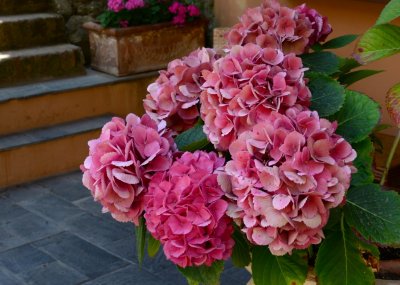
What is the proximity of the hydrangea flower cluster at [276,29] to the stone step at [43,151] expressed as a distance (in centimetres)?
277

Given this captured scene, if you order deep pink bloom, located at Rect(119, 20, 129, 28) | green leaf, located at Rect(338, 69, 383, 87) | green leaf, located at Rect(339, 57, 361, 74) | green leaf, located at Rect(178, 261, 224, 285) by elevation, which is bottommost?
deep pink bloom, located at Rect(119, 20, 129, 28)

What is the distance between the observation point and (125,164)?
1.23 metres

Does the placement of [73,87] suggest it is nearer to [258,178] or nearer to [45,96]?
[45,96]

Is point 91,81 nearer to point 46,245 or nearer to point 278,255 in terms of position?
point 46,245

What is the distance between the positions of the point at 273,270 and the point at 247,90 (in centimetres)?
35

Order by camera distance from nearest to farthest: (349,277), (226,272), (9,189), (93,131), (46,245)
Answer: (349,277) → (226,272) → (46,245) → (9,189) → (93,131)

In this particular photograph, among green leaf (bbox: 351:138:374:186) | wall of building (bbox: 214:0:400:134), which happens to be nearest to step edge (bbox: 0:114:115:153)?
wall of building (bbox: 214:0:400:134)

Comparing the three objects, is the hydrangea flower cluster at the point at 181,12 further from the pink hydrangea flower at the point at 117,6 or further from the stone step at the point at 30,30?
the stone step at the point at 30,30

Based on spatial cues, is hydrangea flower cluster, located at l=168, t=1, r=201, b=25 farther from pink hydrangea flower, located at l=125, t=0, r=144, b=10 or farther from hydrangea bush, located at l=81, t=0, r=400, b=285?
hydrangea bush, located at l=81, t=0, r=400, b=285

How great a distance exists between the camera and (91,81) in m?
4.70

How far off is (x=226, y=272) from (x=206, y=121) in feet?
6.24

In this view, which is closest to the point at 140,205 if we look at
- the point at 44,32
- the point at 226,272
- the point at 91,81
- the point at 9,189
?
the point at 226,272

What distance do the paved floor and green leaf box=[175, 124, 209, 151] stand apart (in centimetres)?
168

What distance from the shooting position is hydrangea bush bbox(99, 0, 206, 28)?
477cm
